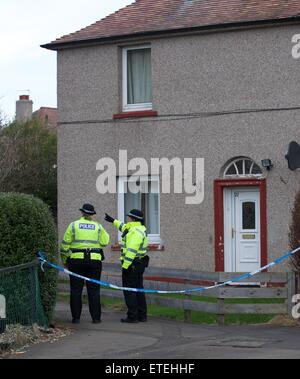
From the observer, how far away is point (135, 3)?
22.5 m

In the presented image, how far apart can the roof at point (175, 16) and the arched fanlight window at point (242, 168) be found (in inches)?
112

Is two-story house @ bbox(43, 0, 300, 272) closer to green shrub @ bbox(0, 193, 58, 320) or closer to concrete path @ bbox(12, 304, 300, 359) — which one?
concrete path @ bbox(12, 304, 300, 359)

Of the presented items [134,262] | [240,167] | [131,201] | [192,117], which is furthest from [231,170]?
[134,262]

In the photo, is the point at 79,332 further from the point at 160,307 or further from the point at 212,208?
the point at 212,208

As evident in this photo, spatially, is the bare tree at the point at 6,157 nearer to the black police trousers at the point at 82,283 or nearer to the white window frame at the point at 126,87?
the white window frame at the point at 126,87

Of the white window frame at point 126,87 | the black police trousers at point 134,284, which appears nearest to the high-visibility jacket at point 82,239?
the black police trousers at point 134,284

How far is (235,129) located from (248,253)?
2592mm

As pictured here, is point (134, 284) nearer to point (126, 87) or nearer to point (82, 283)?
point (82, 283)

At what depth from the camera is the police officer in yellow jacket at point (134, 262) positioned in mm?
14758

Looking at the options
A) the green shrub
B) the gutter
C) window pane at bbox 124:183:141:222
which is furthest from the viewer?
window pane at bbox 124:183:141:222

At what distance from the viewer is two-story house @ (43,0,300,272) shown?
19.1 meters

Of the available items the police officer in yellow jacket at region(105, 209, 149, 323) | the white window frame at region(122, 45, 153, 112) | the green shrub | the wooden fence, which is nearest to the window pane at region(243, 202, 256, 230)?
the white window frame at region(122, 45, 153, 112)

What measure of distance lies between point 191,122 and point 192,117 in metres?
0.11
